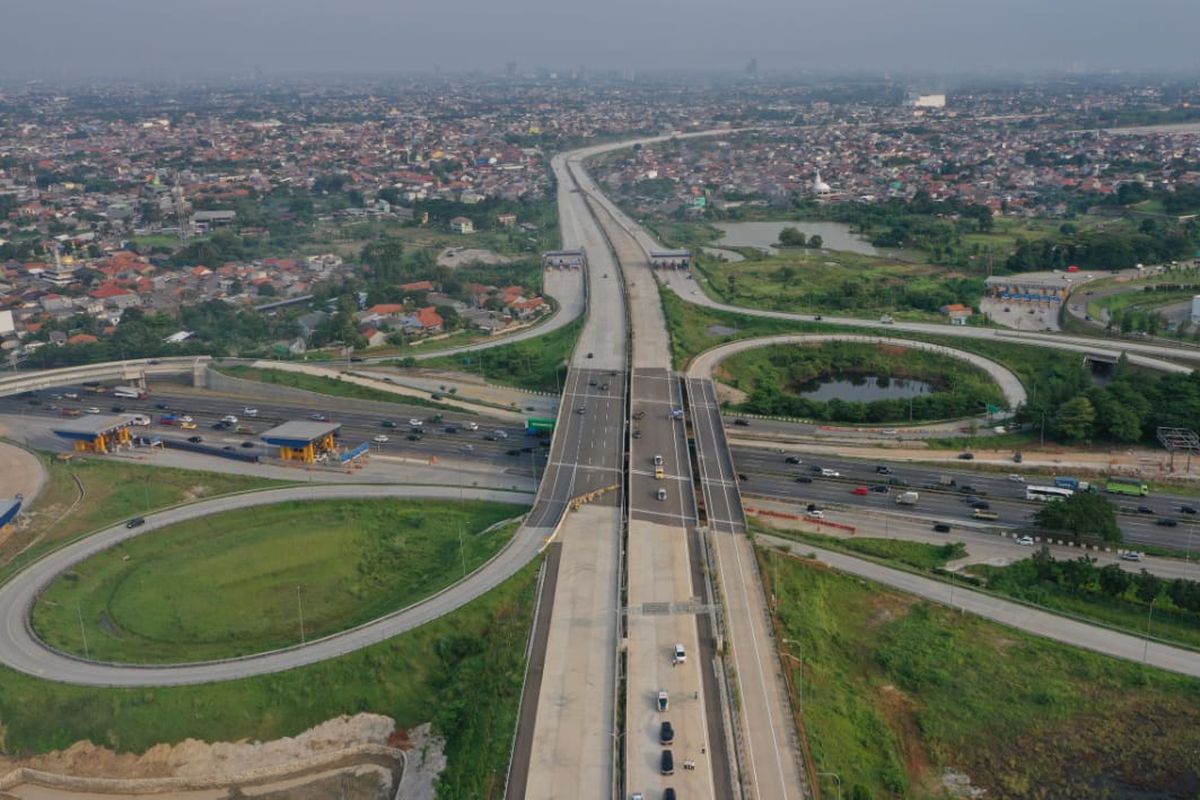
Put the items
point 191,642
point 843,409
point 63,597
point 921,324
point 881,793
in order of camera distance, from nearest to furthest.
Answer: point 881,793
point 191,642
point 63,597
point 843,409
point 921,324

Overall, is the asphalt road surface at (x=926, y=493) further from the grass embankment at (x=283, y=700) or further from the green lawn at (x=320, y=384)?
the green lawn at (x=320, y=384)

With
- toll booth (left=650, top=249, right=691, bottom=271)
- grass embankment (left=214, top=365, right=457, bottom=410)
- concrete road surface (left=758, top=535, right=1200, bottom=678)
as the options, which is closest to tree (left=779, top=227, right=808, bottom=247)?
toll booth (left=650, top=249, right=691, bottom=271)

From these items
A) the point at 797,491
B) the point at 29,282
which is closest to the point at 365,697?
the point at 797,491

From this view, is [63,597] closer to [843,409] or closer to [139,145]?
[843,409]

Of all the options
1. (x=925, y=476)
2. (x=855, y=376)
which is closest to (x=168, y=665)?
(x=925, y=476)

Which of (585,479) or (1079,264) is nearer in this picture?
(585,479)

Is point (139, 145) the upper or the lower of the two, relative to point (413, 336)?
upper
